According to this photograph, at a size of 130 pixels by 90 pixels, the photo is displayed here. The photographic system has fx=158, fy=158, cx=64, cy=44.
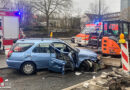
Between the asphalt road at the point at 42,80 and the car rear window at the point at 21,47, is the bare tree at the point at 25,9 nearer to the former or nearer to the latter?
the car rear window at the point at 21,47

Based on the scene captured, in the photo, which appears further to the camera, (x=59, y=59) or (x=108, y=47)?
(x=108, y=47)

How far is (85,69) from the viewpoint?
24.3ft

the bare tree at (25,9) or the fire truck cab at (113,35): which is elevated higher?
the bare tree at (25,9)

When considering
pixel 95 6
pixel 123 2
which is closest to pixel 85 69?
pixel 123 2

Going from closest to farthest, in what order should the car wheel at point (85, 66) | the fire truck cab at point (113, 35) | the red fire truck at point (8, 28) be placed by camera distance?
the car wheel at point (85, 66) < the fire truck cab at point (113, 35) < the red fire truck at point (8, 28)

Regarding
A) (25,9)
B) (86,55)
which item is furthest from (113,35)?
(25,9)

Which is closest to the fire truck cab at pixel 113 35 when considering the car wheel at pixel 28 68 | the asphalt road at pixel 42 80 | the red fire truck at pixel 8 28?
the asphalt road at pixel 42 80

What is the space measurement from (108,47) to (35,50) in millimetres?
3797

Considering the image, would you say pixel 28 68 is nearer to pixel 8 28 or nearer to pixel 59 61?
pixel 59 61

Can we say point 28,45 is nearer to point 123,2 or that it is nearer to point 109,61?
point 109,61

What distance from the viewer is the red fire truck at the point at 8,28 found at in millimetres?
11125

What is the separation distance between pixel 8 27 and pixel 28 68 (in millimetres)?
5660

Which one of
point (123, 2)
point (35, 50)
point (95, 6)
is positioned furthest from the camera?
point (95, 6)

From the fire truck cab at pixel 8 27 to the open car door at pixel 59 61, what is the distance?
5.42 metres
